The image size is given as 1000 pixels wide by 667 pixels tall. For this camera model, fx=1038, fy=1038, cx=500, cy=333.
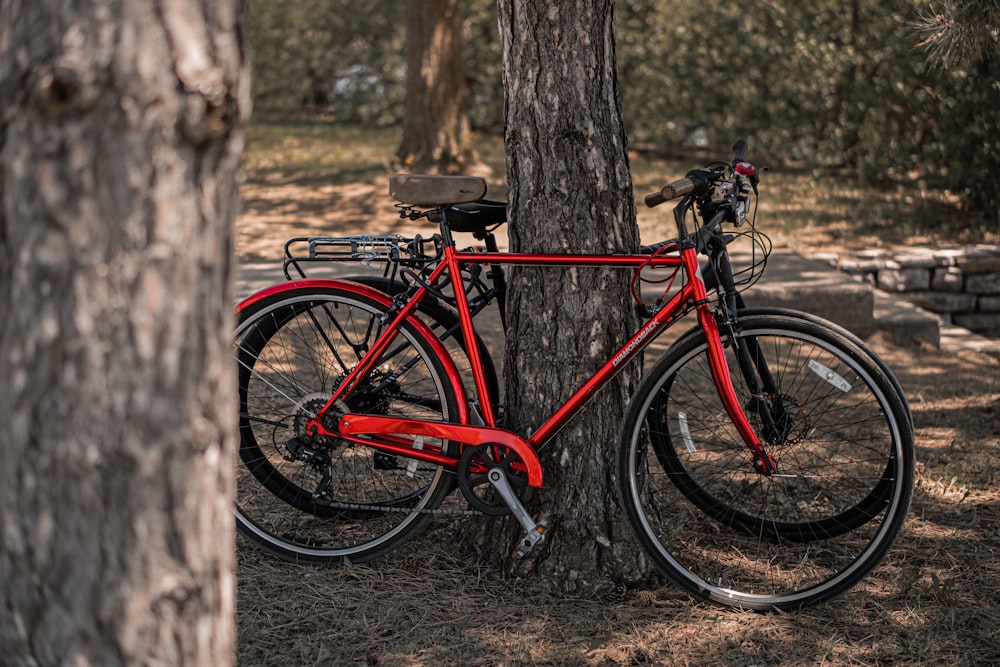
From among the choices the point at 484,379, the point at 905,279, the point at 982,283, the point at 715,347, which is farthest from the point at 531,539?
the point at 982,283

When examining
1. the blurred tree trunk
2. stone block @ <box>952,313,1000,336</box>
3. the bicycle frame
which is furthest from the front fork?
the blurred tree trunk

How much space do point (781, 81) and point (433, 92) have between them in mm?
3399

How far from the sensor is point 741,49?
10.4m

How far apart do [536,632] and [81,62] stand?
1.94m

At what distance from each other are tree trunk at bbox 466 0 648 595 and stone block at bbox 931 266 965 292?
4.89 meters

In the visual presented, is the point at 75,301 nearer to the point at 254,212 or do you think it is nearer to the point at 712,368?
the point at 712,368

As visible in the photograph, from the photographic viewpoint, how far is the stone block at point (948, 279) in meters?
7.14

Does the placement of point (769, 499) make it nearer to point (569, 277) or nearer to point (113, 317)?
point (569, 277)

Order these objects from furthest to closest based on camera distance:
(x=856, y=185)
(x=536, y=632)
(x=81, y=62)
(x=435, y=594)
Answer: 1. (x=856, y=185)
2. (x=435, y=594)
3. (x=536, y=632)
4. (x=81, y=62)

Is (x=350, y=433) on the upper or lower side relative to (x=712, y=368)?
lower

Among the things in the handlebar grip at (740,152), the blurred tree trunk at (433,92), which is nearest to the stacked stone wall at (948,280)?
the blurred tree trunk at (433,92)

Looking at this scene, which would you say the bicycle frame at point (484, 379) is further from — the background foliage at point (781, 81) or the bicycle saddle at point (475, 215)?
the background foliage at point (781, 81)

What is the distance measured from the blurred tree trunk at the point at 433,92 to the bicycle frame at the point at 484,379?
22.7ft

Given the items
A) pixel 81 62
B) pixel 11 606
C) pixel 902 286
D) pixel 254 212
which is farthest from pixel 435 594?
pixel 254 212
